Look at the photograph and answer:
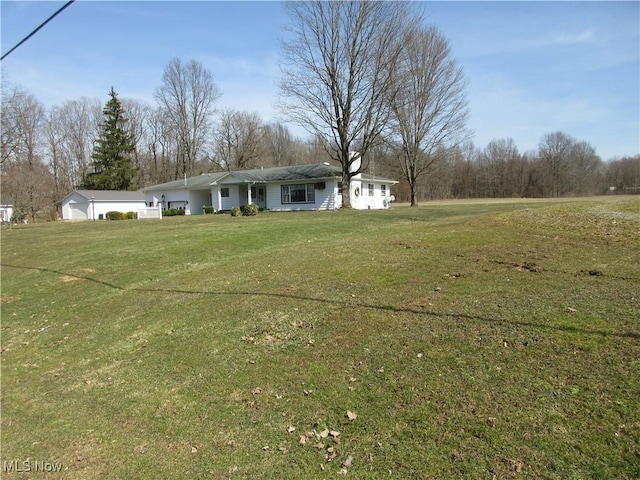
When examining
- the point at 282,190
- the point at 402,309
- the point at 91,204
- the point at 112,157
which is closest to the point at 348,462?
the point at 402,309

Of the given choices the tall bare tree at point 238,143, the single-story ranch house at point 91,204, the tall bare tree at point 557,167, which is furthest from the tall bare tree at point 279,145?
the tall bare tree at point 557,167

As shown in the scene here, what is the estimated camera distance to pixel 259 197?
1371 inches

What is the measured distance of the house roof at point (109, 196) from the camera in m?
41.4

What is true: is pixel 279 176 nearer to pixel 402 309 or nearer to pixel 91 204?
pixel 91 204

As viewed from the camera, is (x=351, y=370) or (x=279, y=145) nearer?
(x=351, y=370)

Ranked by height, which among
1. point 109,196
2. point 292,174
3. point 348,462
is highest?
point 292,174

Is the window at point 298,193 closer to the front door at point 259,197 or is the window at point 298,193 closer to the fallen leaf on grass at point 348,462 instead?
the front door at point 259,197

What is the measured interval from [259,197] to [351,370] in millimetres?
31514

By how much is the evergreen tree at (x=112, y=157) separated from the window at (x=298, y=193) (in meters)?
30.5

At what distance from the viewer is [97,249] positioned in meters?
14.4

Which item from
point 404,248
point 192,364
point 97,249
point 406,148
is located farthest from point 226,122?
point 192,364

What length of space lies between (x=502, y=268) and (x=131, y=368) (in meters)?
6.09

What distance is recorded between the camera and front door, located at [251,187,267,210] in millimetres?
34469

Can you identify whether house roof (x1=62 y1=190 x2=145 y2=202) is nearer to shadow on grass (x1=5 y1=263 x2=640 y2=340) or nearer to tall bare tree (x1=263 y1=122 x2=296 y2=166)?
tall bare tree (x1=263 y1=122 x2=296 y2=166)
